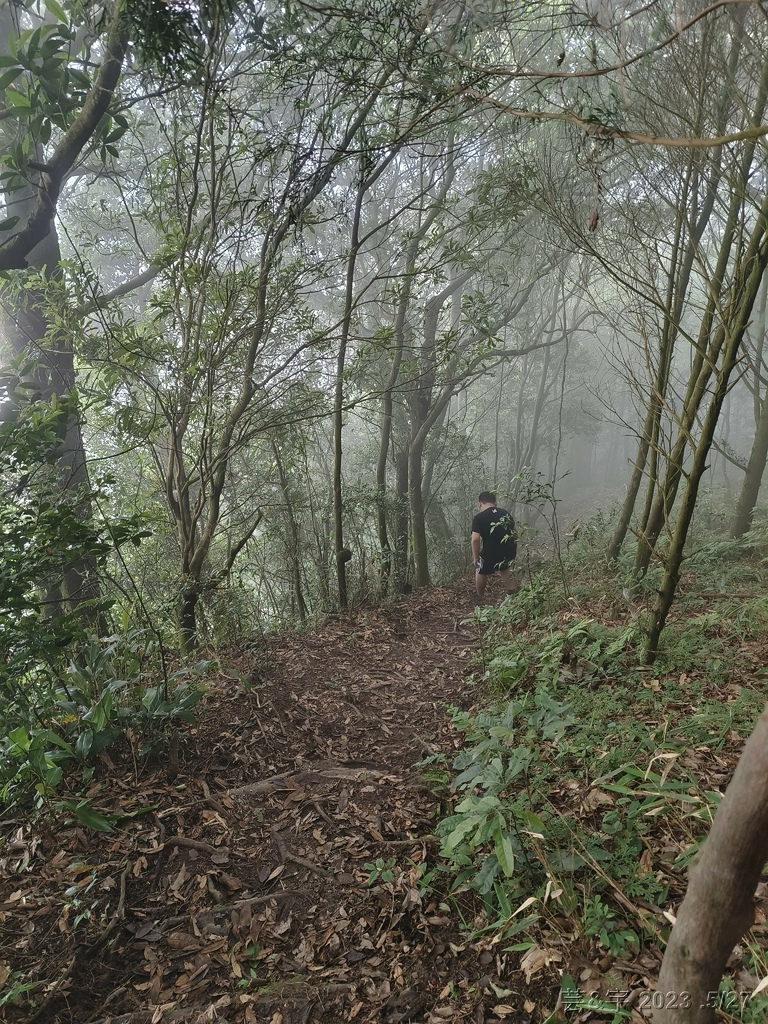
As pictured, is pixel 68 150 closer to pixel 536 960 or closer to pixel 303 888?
pixel 303 888

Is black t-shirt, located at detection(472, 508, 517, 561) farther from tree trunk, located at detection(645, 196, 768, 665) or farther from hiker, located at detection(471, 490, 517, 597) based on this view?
tree trunk, located at detection(645, 196, 768, 665)

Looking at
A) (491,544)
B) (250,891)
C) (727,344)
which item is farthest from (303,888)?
(491,544)

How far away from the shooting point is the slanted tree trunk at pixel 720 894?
0.94m

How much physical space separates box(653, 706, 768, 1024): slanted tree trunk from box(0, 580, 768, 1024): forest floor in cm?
80

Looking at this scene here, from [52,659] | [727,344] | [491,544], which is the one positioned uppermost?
[727,344]

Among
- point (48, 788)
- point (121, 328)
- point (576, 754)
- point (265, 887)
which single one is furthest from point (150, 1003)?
point (121, 328)

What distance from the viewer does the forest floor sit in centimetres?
197

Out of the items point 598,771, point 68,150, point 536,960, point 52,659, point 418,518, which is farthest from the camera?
point 418,518

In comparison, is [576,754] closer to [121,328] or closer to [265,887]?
[265,887]

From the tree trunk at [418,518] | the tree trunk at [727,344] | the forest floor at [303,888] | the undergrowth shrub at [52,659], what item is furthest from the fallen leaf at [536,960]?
the tree trunk at [418,518]

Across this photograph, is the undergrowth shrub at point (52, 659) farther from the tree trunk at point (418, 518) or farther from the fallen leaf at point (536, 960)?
the tree trunk at point (418, 518)

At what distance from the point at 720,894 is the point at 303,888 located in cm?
216

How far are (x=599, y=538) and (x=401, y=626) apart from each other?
3.78 m

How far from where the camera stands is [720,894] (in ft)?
3.29
